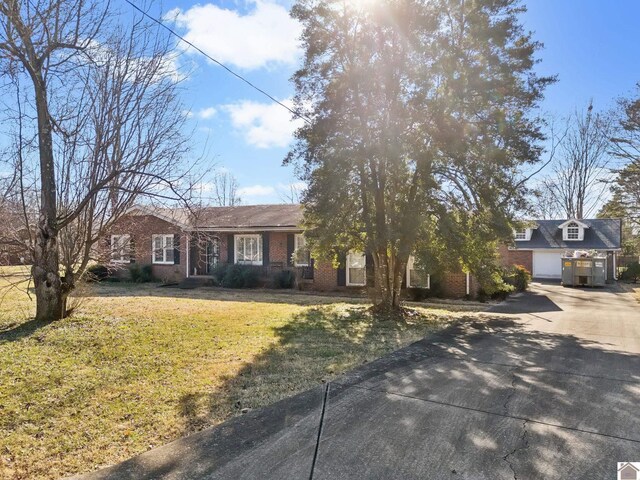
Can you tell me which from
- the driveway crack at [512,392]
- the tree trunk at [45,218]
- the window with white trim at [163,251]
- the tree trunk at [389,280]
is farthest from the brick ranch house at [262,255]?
the driveway crack at [512,392]

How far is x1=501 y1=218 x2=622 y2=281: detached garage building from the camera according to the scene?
98.4ft

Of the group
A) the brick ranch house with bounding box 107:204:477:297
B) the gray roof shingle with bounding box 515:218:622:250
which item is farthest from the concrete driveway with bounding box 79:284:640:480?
the gray roof shingle with bounding box 515:218:622:250

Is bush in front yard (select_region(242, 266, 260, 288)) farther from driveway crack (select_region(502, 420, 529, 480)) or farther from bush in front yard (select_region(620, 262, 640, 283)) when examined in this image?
bush in front yard (select_region(620, 262, 640, 283))

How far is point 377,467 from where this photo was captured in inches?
134

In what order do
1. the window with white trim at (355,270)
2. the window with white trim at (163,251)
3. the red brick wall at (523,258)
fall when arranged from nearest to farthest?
the window with white trim at (355,270) → the window with white trim at (163,251) → the red brick wall at (523,258)

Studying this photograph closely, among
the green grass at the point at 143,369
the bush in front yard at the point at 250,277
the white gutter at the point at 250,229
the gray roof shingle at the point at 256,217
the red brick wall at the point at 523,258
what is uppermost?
the gray roof shingle at the point at 256,217

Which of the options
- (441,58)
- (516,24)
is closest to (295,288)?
(441,58)

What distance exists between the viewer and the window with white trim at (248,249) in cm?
2052

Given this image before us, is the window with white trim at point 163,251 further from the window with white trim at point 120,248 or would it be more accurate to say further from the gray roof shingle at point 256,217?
the window with white trim at point 120,248

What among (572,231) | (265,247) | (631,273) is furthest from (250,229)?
(631,273)

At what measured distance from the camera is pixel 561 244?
101 ft

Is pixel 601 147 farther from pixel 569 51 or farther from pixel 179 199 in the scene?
pixel 179 199

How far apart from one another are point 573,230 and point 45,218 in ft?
108

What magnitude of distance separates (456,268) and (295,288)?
8.63 meters
